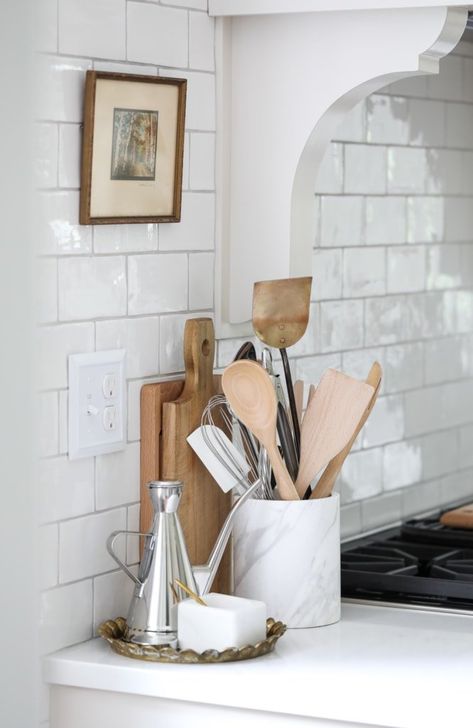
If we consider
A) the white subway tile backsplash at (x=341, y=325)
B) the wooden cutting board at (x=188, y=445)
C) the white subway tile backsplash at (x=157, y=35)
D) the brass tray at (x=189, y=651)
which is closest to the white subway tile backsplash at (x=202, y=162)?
the white subway tile backsplash at (x=157, y=35)

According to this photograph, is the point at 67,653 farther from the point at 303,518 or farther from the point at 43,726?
the point at 303,518

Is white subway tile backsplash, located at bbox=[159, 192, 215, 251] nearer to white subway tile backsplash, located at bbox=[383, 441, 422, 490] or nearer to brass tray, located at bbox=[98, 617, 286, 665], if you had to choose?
brass tray, located at bbox=[98, 617, 286, 665]

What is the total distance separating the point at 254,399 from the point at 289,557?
238 millimetres

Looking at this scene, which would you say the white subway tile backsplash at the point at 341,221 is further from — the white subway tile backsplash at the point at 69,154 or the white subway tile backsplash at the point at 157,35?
the white subway tile backsplash at the point at 69,154

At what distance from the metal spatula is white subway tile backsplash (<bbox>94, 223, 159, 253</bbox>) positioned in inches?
6.7

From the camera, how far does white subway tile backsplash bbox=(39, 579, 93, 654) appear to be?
70.9 inches

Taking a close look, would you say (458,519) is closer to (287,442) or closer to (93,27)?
(287,442)

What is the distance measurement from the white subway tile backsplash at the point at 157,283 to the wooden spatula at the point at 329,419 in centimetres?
27

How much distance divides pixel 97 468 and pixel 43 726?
35 centimetres

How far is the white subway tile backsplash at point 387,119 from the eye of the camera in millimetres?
2621

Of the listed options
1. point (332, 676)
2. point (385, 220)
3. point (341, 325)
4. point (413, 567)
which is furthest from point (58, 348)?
point (385, 220)

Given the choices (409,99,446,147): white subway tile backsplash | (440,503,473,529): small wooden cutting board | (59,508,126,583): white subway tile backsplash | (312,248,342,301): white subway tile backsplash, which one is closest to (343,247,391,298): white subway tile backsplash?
(312,248,342,301): white subway tile backsplash

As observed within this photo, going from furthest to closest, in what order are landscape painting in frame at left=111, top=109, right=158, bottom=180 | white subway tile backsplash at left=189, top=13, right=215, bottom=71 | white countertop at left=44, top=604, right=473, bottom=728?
white subway tile backsplash at left=189, top=13, right=215, bottom=71 < landscape painting in frame at left=111, top=109, right=158, bottom=180 < white countertop at left=44, top=604, right=473, bottom=728

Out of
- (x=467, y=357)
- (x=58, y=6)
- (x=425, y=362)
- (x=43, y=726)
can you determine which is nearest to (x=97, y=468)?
(x=43, y=726)
